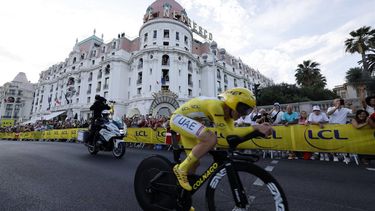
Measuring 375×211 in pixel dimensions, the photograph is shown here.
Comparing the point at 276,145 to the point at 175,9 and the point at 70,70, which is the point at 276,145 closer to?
the point at 175,9

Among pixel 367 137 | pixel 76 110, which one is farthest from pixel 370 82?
pixel 76 110

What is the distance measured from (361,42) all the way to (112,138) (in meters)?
34.5

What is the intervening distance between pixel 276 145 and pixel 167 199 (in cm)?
594

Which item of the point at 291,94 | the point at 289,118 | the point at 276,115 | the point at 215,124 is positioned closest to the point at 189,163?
the point at 215,124

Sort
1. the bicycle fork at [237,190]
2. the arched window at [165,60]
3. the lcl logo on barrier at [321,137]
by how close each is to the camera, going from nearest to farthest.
A: 1. the bicycle fork at [237,190]
2. the lcl logo on barrier at [321,137]
3. the arched window at [165,60]

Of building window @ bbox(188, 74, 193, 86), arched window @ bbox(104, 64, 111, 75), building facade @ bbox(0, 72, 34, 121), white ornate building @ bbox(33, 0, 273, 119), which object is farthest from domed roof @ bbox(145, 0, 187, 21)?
building facade @ bbox(0, 72, 34, 121)

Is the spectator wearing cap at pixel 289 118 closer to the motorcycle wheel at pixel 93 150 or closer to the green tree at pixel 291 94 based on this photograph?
the motorcycle wheel at pixel 93 150

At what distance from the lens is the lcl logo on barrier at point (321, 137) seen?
6.15 metres

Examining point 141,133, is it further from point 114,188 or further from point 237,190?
point 237,190

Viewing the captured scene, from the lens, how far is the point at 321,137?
6441 mm

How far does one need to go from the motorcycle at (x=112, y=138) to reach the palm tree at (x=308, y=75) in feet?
133

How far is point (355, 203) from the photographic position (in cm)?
274

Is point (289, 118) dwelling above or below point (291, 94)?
below

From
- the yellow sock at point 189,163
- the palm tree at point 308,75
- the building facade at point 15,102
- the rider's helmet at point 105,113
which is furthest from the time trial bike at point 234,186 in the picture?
the building facade at point 15,102
